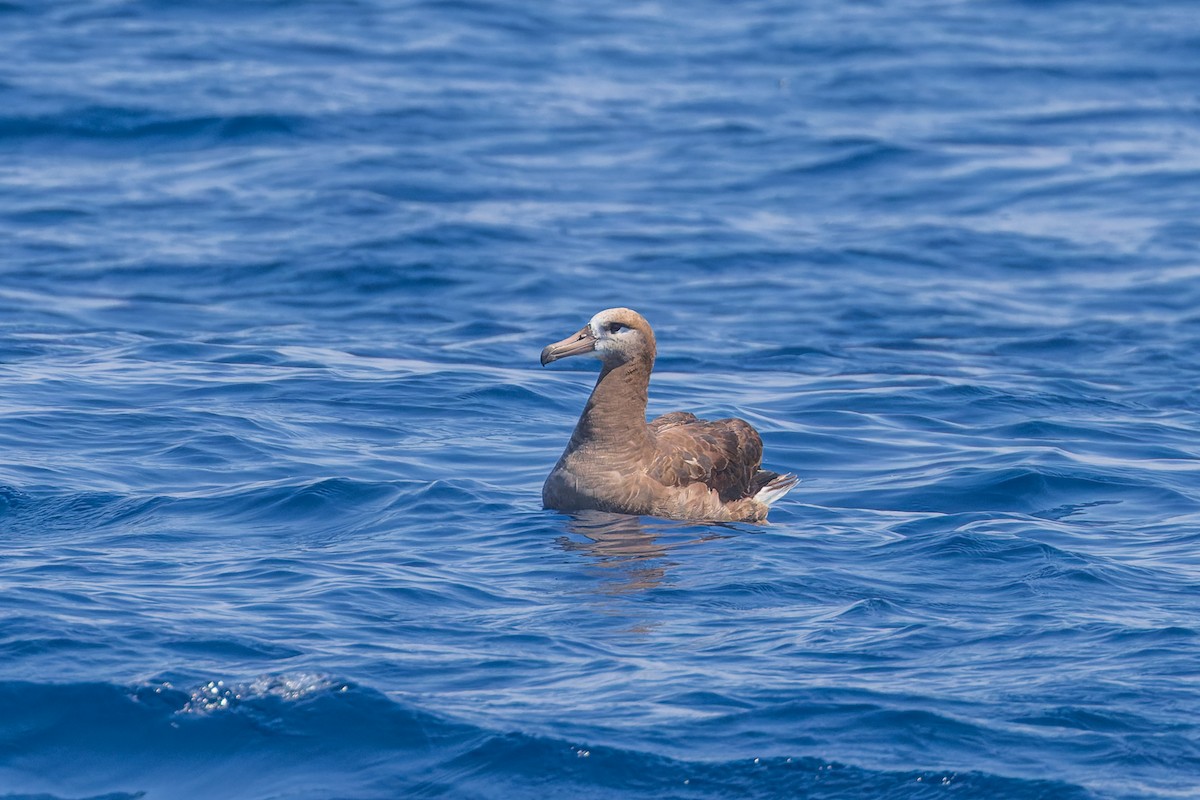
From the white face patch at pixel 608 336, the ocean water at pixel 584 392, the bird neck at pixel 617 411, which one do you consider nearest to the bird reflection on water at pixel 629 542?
the ocean water at pixel 584 392

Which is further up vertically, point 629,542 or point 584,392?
point 629,542

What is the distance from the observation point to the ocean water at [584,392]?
8.46 meters

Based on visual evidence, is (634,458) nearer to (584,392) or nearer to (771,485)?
(771,485)

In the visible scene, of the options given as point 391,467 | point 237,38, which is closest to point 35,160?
point 237,38

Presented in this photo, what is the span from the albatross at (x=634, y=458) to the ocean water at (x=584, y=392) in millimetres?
227

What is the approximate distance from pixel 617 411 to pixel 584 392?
509 centimetres

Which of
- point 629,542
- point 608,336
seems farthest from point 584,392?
point 629,542

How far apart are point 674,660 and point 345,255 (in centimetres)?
1417

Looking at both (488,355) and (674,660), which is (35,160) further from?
(674,660)

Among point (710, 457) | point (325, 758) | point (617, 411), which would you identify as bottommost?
point (325, 758)

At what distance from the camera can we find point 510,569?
1073 cm

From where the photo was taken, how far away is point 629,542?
1140 cm

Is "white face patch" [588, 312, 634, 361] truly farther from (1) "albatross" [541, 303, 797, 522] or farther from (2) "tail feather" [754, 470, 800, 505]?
(2) "tail feather" [754, 470, 800, 505]

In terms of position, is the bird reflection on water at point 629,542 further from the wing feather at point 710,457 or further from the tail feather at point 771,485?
the tail feather at point 771,485
